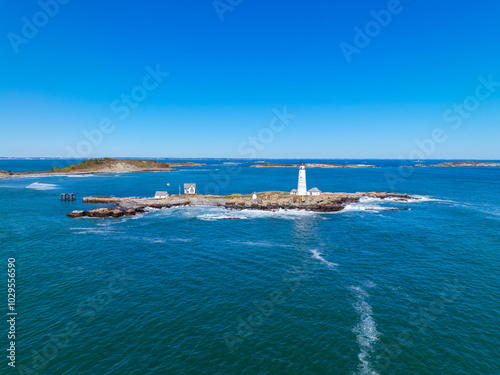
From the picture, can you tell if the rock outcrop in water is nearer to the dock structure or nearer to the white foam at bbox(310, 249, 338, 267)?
the dock structure

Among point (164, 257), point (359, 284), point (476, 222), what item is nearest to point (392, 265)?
point (359, 284)

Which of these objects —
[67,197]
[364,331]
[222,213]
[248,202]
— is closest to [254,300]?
[364,331]

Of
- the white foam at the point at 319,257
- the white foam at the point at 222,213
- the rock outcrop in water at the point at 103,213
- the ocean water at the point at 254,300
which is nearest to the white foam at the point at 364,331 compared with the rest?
the ocean water at the point at 254,300

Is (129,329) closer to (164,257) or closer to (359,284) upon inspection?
(164,257)

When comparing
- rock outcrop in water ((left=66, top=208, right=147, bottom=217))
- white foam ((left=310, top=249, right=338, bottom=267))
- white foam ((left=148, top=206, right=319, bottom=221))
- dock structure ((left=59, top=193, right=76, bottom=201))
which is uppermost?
dock structure ((left=59, top=193, right=76, bottom=201))

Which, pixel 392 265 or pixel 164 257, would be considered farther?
pixel 164 257

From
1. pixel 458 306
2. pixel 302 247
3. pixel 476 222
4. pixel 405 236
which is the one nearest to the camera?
pixel 458 306

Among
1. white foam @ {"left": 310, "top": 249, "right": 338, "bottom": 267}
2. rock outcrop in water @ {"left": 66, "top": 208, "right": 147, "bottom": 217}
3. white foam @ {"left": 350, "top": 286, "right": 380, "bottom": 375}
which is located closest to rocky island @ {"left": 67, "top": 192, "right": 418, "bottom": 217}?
rock outcrop in water @ {"left": 66, "top": 208, "right": 147, "bottom": 217}
